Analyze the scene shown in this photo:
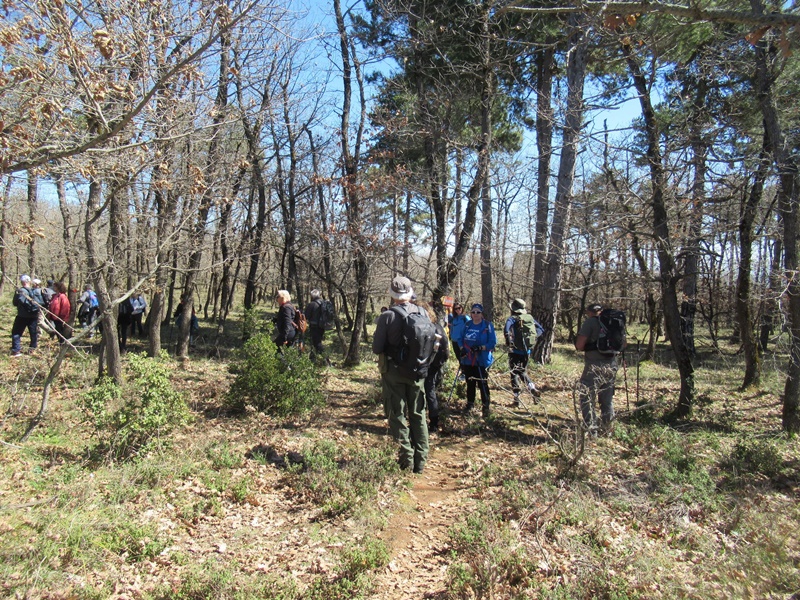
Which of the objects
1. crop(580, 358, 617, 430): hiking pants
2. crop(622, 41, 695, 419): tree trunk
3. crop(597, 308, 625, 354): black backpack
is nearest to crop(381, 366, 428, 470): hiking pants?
crop(580, 358, 617, 430): hiking pants

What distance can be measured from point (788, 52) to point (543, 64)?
12.5 meters

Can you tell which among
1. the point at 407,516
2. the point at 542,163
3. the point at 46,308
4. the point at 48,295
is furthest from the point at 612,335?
the point at 48,295

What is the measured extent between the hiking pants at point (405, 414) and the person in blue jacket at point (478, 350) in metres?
1.97

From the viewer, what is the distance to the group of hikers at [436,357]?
527 cm

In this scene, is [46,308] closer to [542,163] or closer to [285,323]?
[285,323]

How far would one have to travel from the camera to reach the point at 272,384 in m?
7.08

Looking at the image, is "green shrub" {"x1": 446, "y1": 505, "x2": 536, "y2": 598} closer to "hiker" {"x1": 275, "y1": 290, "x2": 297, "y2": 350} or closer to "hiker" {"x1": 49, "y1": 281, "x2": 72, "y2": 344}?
"hiker" {"x1": 275, "y1": 290, "x2": 297, "y2": 350}

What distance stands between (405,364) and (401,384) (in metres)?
0.29

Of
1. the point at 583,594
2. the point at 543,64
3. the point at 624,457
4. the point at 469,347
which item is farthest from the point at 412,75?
the point at 583,594

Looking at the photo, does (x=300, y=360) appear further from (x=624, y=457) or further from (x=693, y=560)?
(x=693, y=560)

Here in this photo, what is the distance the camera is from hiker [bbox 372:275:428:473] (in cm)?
527

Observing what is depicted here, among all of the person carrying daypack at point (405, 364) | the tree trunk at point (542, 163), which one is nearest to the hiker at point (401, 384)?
the person carrying daypack at point (405, 364)

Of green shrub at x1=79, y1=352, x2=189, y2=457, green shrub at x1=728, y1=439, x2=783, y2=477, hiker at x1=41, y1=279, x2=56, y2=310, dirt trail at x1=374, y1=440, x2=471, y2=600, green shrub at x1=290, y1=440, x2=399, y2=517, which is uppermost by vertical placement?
hiker at x1=41, y1=279, x2=56, y2=310

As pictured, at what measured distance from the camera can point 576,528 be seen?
433 centimetres
